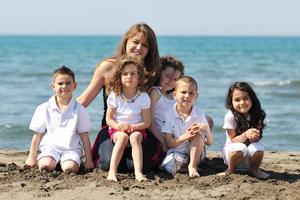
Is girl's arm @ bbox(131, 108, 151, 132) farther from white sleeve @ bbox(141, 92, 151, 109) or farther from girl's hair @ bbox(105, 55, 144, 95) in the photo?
girl's hair @ bbox(105, 55, 144, 95)

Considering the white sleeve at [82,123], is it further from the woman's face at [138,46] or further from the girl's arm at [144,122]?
the woman's face at [138,46]

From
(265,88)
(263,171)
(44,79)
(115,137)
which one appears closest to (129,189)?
(115,137)

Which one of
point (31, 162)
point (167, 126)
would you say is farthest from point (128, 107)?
point (31, 162)

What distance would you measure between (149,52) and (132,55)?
190 millimetres

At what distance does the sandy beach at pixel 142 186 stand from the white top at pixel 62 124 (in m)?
0.32

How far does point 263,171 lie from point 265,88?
1257 centimetres

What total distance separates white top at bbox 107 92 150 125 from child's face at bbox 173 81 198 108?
12.7 inches

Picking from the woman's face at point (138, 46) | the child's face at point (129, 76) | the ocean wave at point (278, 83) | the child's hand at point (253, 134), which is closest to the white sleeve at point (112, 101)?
the child's face at point (129, 76)

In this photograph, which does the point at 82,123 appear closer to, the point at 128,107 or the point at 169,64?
the point at 128,107

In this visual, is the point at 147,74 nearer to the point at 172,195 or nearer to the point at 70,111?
the point at 70,111

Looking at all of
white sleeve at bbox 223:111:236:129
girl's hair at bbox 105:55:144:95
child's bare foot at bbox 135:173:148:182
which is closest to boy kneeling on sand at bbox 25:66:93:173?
girl's hair at bbox 105:55:144:95

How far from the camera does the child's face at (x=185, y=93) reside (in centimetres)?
575

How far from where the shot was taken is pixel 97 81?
629 centimetres

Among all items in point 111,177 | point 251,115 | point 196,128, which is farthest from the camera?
point 251,115
